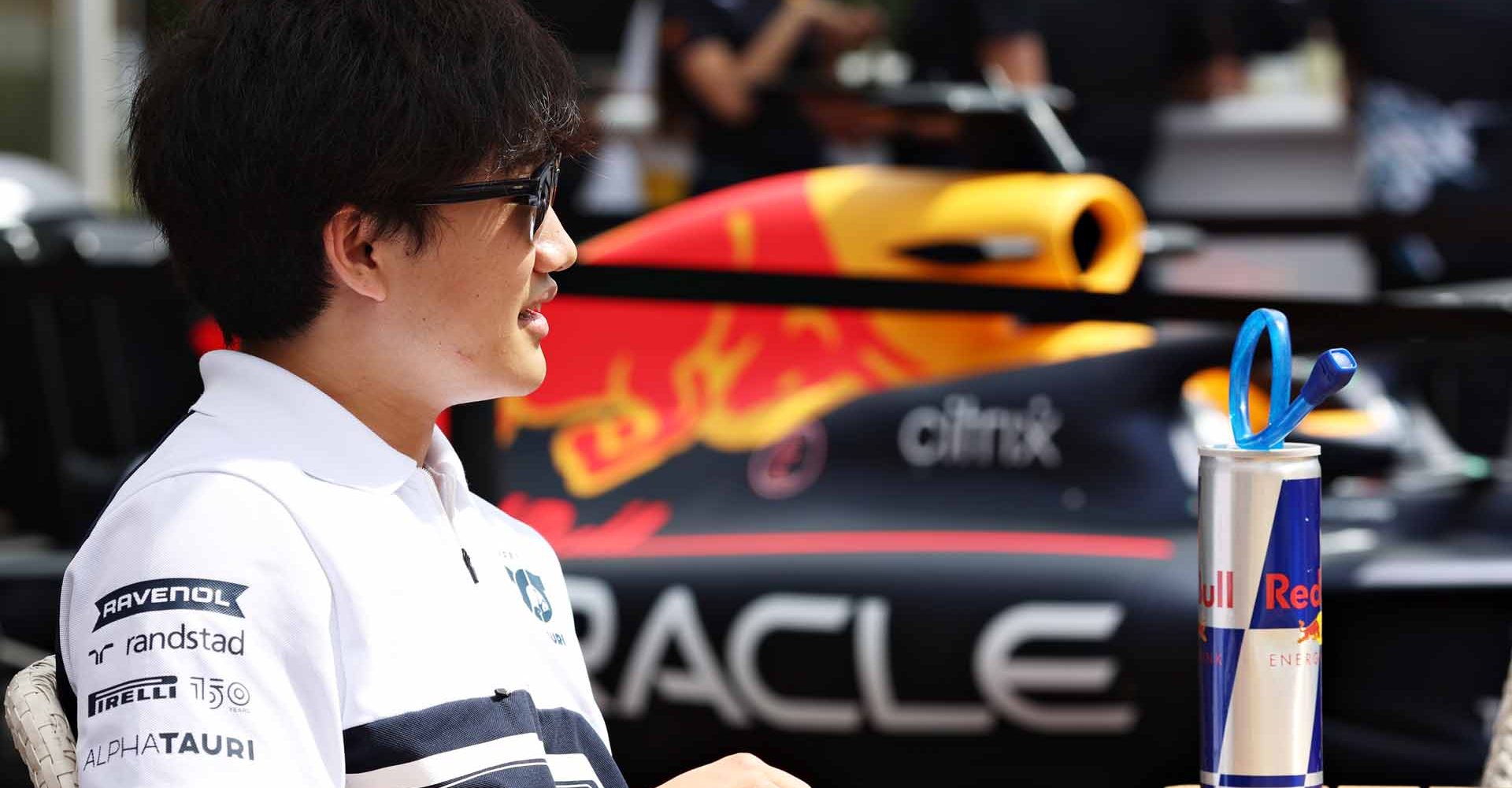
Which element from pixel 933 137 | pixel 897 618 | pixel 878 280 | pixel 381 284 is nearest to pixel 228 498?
pixel 381 284

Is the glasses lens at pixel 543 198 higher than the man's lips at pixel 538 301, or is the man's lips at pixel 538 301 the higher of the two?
Result: the glasses lens at pixel 543 198

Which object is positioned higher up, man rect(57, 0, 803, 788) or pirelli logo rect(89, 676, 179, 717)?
man rect(57, 0, 803, 788)

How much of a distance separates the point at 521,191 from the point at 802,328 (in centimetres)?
175

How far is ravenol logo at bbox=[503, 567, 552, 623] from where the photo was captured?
1.13 m

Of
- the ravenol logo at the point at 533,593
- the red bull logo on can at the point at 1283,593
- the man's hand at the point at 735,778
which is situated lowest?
the man's hand at the point at 735,778

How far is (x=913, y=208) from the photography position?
2752mm

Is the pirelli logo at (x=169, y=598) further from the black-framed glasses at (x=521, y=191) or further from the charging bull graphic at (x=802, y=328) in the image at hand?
the charging bull graphic at (x=802, y=328)

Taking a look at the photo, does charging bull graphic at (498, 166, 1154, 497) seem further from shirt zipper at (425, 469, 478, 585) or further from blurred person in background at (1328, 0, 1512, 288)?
blurred person in background at (1328, 0, 1512, 288)

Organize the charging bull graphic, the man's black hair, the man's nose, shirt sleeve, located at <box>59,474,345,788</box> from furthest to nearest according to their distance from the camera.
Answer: the charging bull graphic
the man's nose
the man's black hair
shirt sleeve, located at <box>59,474,345,788</box>

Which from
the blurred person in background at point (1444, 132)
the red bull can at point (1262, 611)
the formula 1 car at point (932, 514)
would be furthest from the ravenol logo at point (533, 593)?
the blurred person in background at point (1444, 132)

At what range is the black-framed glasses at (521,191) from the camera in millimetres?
1004

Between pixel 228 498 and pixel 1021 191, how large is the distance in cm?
192

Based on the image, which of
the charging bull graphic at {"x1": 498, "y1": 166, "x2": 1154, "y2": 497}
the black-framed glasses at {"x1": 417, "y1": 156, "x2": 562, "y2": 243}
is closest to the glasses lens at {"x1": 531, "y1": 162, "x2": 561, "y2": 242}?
the black-framed glasses at {"x1": 417, "y1": 156, "x2": 562, "y2": 243}

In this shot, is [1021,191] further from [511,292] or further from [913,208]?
[511,292]
